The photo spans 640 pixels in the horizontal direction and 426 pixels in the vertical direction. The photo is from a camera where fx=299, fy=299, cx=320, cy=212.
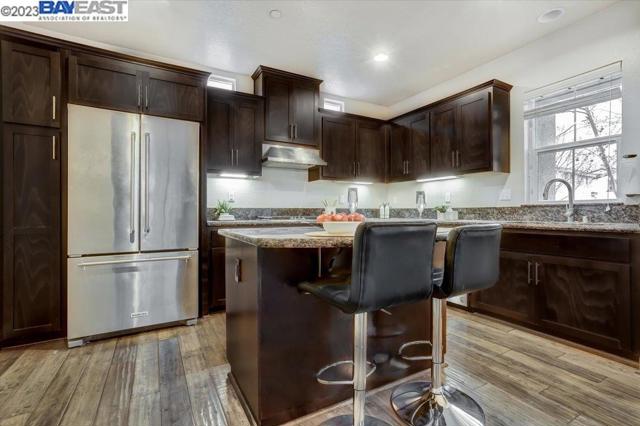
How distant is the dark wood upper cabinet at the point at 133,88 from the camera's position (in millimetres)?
2573

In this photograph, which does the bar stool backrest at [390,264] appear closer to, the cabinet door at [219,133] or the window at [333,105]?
the cabinet door at [219,133]

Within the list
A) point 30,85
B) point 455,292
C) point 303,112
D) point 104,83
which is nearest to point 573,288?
point 455,292

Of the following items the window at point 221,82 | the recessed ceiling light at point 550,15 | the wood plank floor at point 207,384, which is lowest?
the wood plank floor at point 207,384

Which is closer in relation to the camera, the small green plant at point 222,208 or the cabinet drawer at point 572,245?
the cabinet drawer at point 572,245

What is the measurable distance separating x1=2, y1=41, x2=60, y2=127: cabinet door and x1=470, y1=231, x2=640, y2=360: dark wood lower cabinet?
14.0 ft

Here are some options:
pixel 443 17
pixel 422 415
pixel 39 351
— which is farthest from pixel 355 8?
pixel 39 351

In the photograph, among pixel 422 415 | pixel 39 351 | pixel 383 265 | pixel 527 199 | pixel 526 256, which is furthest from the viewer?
pixel 527 199

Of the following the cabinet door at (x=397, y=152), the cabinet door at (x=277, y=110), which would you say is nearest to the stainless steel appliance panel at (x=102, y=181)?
the cabinet door at (x=277, y=110)

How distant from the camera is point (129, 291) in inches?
106

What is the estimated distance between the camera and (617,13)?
8.70 feet

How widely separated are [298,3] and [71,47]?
1.98 m

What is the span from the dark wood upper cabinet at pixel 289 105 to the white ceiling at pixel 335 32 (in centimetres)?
15

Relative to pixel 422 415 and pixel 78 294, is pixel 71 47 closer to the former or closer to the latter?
pixel 78 294

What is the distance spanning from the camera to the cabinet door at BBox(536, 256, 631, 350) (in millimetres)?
2170
